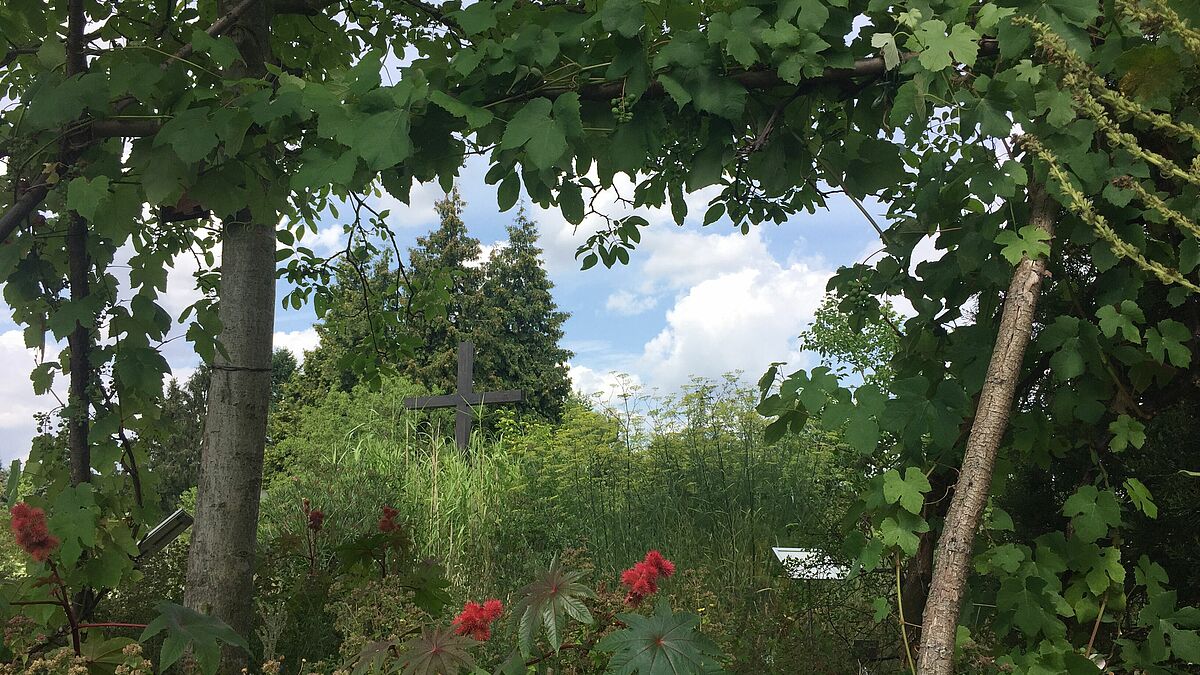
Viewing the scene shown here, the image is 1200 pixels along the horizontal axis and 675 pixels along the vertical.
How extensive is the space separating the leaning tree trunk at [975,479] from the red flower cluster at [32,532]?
2223mm

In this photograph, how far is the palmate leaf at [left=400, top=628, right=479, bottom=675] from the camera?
1851 millimetres

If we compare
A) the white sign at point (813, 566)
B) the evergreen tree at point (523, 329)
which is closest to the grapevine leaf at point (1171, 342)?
the white sign at point (813, 566)

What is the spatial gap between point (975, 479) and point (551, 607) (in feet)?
3.15

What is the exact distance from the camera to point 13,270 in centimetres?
282

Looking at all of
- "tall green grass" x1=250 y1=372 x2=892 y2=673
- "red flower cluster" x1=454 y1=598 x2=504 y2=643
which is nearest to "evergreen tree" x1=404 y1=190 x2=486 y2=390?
"tall green grass" x1=250 y1=372 x2=892 y2=673

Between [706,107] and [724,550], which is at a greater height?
[706,107]

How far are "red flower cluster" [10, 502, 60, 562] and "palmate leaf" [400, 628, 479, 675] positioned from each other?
1.11 m

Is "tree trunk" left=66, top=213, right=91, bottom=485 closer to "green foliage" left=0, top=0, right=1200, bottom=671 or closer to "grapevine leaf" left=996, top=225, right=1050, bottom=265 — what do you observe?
"green foliage" left=0, top=0, right=1200, bottom=671

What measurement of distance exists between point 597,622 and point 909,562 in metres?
0.89

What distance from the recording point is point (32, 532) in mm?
2293

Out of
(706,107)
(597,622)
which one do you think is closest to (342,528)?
(597,622)

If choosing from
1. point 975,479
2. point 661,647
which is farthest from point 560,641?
point 975,479

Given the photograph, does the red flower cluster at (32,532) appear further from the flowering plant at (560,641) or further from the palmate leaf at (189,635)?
the flowering plant at (560,641)

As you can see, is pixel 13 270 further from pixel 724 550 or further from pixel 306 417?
pixel 306 417
